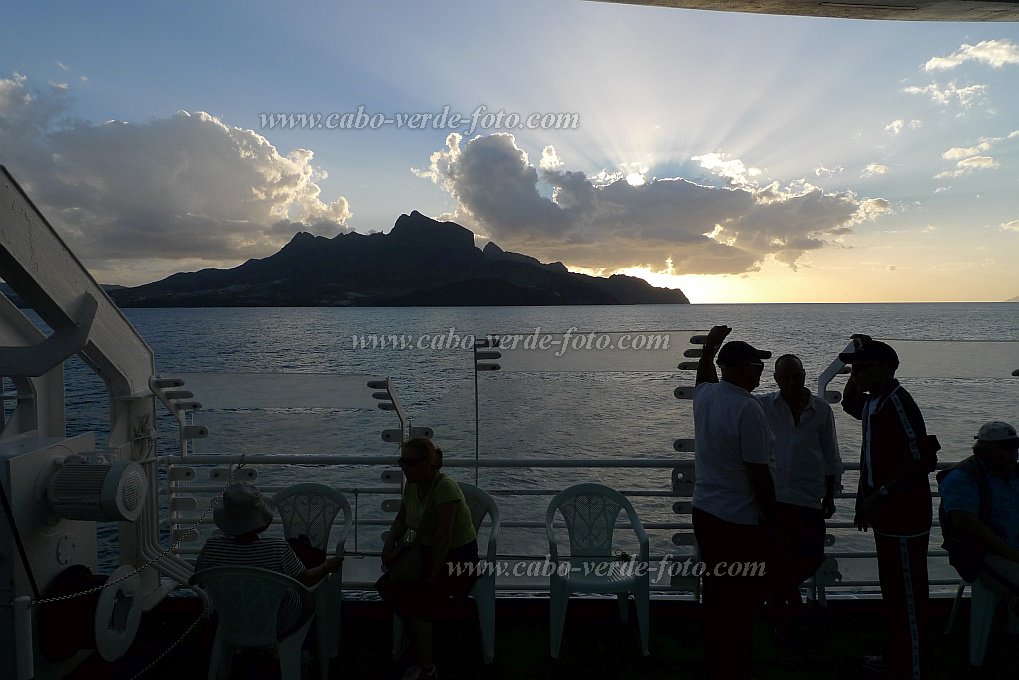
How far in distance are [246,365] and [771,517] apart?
40.5 metres

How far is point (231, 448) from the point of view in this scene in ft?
61.9

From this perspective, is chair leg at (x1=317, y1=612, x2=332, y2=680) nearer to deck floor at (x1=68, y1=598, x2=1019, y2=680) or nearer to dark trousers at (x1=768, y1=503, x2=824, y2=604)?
deck floor at (x1=68, y1=598, x2=1019, y2=680)

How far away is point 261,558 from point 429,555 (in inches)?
28.6

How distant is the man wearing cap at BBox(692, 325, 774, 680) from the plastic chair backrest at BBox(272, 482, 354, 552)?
1916 millimetres

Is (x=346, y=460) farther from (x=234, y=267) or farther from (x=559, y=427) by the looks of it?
(x=234, y=267)

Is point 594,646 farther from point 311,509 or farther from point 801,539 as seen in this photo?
point 311,509

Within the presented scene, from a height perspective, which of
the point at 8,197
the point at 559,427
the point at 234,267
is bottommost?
the point at 559,427

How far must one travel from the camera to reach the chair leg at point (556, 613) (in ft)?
9.92

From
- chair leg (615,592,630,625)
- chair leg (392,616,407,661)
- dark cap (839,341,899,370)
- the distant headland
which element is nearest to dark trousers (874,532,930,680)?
dark cap (839,341,899,370)

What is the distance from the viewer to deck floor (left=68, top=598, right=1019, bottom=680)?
290 cm

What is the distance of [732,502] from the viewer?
2369 mm

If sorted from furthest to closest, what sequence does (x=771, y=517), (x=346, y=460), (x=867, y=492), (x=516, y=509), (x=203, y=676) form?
(x=516, y=509), (x=346, y=460), (x=203, y=676), (x=867, y=492), (x=771, y=517)

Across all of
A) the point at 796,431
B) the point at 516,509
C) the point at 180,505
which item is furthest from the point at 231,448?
the point at 796,431

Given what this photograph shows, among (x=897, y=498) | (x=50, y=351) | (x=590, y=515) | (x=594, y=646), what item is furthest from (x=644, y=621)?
(x=50, y=351)
